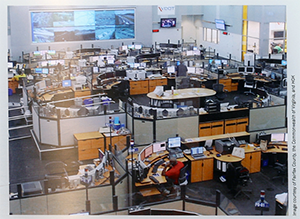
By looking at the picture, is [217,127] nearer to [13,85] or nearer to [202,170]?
[202,170]

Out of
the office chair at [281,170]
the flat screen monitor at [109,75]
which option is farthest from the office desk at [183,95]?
the office chair at [281,170]

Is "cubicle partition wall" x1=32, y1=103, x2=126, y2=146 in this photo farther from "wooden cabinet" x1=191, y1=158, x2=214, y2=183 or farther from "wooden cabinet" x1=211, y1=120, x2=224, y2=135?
"wooden cabinet" x1=191, y1=158, x2=214, y2=183

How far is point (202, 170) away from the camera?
28.6ft

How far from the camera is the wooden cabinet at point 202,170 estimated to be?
863cm

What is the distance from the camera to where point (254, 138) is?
30.8ft

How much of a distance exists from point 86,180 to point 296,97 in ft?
12.3

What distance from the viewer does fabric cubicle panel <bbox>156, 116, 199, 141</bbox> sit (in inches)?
377

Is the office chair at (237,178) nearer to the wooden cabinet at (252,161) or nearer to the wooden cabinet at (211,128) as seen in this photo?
the wooden cabinet at (252,161)

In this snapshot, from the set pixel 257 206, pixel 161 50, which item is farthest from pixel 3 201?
pixel 161 50

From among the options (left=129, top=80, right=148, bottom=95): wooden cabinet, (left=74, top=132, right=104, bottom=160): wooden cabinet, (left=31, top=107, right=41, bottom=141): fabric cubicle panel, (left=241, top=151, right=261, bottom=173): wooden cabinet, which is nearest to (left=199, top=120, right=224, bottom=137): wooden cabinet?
(left=241, top=151, right=261, bottom=173): wooden cabinet

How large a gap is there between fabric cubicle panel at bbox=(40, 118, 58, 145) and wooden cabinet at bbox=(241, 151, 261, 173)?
4338mm

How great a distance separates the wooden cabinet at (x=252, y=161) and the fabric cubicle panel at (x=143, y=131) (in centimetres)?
211

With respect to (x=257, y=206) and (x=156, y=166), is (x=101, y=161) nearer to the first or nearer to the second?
(x=156, y=166)

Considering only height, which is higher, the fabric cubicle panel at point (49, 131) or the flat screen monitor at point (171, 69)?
the flat screen monitor at point (171, 69)
